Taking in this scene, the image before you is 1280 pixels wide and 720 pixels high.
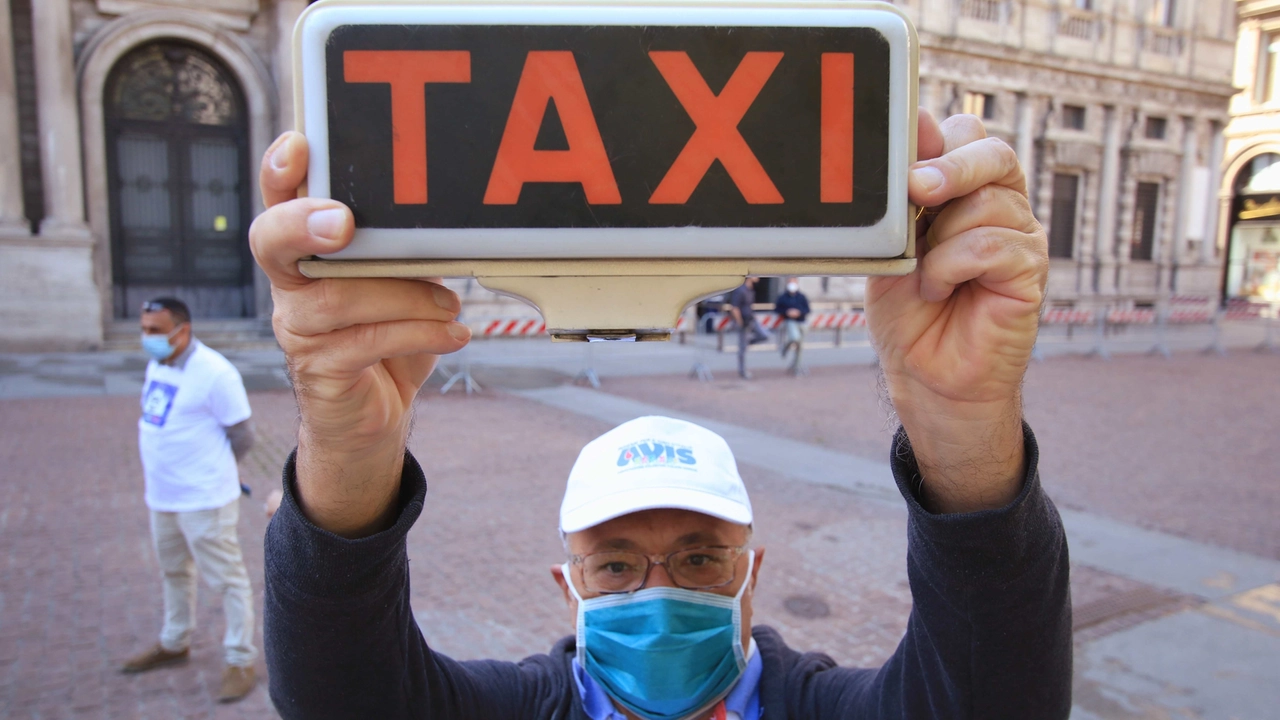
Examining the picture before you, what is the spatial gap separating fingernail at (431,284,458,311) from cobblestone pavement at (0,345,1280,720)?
346 centimetres

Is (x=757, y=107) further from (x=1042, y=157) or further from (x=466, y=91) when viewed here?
(x=1042, y=157)

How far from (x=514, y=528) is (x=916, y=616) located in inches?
197

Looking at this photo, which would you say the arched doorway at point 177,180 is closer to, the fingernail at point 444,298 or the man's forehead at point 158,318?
the man's forehead at point 158,318

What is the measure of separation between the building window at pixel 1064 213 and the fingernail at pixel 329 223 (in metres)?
28.5

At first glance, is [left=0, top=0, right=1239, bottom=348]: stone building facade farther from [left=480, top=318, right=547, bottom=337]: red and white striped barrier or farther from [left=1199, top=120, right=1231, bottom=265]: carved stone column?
[left=1199, top=120, right=1231, bottom=265]: carved stone column

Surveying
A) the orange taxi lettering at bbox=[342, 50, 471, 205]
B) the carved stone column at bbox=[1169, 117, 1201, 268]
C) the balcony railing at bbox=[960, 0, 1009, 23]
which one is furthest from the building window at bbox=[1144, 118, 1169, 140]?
the orange taxi lettering at bbox=[342, 50, 471, 205]

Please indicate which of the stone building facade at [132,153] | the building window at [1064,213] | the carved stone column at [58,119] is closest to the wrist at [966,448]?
the stone building facade at [132,153]

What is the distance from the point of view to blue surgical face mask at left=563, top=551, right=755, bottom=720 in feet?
6.15

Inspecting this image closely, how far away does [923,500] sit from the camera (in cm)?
140

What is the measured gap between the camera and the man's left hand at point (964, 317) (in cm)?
108

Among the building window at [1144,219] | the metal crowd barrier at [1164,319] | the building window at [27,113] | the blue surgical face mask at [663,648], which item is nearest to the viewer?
the blue surgical face mask at [663,648]

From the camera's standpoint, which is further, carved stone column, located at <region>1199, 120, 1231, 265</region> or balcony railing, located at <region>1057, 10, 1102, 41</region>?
carved stone column, located at <region>1199, 120, 1231, 265</region>

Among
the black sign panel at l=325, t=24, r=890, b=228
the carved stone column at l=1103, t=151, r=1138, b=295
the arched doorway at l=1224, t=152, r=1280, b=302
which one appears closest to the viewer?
the black sign panel at l=325, t=24, r=890, b=228

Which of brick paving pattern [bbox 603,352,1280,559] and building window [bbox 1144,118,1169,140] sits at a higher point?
building window [bbox 1144,118,1169,140]
